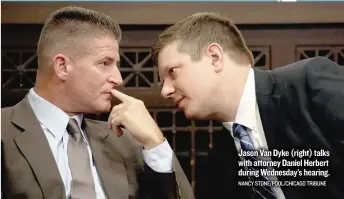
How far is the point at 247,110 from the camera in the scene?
31.7 inches

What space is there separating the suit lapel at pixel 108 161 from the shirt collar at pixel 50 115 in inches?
2.0

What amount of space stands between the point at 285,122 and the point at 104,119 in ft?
1.09

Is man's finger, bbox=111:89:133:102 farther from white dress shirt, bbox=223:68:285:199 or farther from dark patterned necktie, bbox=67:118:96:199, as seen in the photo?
white dress shirt, bbox=223:68:285:199

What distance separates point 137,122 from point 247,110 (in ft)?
0.66

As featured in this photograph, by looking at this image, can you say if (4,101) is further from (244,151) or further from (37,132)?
(244,151)

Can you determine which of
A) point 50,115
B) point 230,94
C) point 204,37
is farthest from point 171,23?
point 50,115

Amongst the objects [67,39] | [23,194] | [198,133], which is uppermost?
[67,39]

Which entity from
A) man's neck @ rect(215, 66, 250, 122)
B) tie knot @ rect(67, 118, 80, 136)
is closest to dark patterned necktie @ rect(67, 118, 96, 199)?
tie knot @ rect(67, 118, 80, 136)

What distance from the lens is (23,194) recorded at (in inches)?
27.9

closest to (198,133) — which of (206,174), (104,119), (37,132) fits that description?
(206,174)

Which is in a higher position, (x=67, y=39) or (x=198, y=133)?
(x=67, y=39)

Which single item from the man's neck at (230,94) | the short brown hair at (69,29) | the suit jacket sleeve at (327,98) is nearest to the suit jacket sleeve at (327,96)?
the suit jacket sleeve at (327,98)

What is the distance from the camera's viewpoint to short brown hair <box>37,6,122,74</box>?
30.7 inches

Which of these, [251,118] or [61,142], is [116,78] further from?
[251,118]
